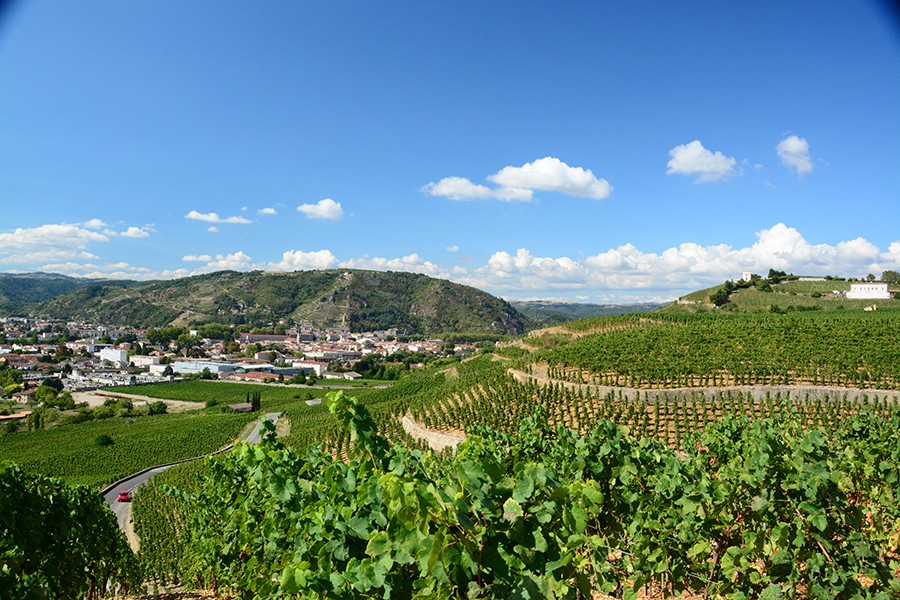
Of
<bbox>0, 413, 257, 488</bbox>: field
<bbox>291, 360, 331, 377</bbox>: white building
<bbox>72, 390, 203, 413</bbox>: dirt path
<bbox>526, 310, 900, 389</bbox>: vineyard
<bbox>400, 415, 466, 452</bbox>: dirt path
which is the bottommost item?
<bbox>72, 390, 203, 413</bbox>: dirt path

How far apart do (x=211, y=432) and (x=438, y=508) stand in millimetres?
56631

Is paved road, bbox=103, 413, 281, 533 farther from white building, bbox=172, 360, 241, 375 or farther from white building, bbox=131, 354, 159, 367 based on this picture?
white building, bbox=131, 354, 159, 367

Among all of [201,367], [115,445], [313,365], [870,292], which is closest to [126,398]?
[115,445]

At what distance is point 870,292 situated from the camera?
221ft

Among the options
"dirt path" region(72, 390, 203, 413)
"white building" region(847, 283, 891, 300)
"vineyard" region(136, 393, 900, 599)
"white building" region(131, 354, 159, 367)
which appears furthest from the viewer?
"white building" region(131, 354, 159, 367)

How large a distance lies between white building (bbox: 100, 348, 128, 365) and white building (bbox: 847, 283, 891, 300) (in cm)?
16974

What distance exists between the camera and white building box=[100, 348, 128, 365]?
5438 inches

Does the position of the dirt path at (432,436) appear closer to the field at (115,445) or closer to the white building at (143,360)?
the field at (115,445)

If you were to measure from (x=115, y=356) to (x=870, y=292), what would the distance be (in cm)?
17596

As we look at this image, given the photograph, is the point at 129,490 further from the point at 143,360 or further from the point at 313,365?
the point at 143,360

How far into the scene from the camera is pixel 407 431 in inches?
1073

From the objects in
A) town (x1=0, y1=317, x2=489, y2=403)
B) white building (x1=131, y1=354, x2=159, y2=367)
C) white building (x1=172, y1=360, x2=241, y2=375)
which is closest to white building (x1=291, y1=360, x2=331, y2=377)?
town (x1=0, y1=317, x2=489, y2=403)

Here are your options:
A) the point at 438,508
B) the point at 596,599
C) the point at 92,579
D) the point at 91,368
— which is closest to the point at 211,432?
the point at 92,579

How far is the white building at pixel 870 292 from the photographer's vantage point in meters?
65.8
